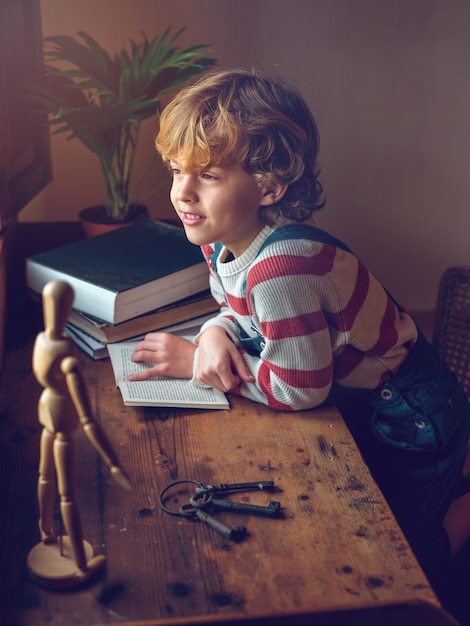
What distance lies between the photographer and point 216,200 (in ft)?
3.76

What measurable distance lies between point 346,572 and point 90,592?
0.92ft

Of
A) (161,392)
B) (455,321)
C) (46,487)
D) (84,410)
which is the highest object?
(84,410)

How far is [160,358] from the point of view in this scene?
1.27 meters

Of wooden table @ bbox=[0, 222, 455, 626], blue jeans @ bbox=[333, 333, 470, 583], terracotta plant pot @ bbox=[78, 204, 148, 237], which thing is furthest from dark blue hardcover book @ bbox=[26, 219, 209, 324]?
blue jeans @ bbox=[333, 333, 470, 583]

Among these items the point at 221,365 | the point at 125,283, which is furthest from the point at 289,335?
the point at 125,283

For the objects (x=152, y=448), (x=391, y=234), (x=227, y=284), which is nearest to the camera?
(x=152, y=448)

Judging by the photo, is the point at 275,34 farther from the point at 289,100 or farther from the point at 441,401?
the point at 441,401

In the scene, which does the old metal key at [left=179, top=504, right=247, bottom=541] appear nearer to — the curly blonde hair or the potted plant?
the curly blonde hair

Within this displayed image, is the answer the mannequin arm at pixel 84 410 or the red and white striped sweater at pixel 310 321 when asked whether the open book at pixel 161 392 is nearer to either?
the red and white striped sweater at pixel 310 321

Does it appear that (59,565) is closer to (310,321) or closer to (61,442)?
(61,442)

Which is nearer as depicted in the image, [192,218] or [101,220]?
[192,218]

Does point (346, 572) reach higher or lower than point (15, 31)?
lower

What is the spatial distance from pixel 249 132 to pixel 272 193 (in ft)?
0.34

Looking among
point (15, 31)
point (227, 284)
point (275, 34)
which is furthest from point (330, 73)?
point (227, 284)
